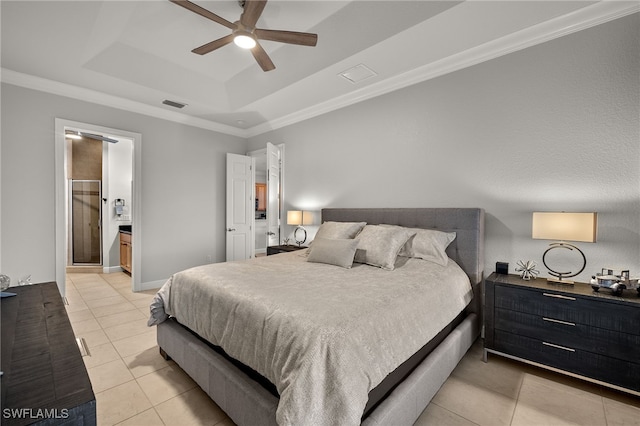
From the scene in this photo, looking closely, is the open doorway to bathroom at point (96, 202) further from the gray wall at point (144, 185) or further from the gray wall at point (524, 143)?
the gray wall at point (524, 143)

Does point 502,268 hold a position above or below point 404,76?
below

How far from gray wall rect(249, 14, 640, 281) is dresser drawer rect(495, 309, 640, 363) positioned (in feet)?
1.83

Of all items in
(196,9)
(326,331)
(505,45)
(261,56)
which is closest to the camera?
(326,331)

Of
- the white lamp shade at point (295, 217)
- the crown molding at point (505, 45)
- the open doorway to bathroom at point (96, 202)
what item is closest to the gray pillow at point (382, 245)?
the white lamp shade at point (295, 217)

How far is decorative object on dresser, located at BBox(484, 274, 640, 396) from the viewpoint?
1836mm

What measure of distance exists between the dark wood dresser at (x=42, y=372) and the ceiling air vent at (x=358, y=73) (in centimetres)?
320

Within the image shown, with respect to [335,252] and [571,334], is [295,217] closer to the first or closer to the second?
[335,252]

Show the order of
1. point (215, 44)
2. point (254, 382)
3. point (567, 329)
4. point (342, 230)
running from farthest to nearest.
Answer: point (342, 230)
point (215, 44)
point (567, 329)
point (254, 382)

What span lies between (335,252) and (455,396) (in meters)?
1.40

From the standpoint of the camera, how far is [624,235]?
214cm

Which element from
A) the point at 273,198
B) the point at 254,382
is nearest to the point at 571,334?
the point at 254,382

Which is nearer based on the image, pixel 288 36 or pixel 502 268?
pixel 288 36

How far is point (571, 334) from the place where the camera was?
202 centimetres

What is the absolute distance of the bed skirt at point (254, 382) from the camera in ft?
4.59
